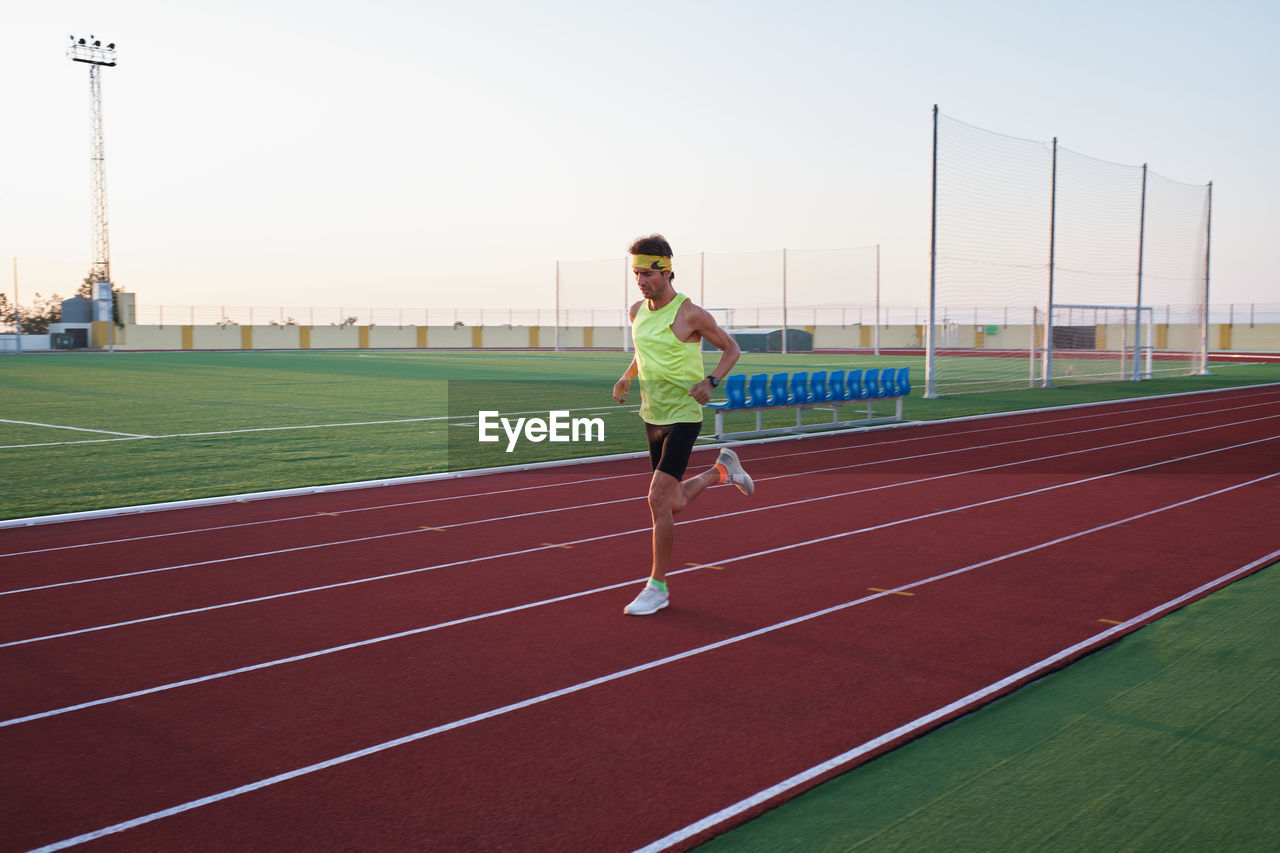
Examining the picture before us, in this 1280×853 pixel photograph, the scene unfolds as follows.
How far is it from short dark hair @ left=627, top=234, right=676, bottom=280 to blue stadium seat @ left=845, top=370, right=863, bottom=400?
11653 millimetres

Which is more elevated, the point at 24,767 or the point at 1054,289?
the point at 1054,289

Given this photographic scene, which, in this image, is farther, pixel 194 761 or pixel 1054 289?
pixel 1054 289

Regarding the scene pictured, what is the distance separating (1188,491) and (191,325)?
6764 cm

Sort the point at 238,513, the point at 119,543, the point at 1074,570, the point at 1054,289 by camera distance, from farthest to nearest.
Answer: the point at 1054,289
the point at 238,513
the point at 119,543
the point at 1074,570

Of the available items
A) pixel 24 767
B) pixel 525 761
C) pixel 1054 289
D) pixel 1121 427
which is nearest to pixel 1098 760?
pixel 525 761

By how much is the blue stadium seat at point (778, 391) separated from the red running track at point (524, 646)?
5411 mm

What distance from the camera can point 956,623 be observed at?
5.68 m

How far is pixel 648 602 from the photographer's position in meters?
5.88

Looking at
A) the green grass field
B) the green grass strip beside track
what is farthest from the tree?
the green grass strip beside track

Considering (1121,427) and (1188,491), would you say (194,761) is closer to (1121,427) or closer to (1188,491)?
(1188,491)

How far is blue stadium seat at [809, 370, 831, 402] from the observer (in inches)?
642

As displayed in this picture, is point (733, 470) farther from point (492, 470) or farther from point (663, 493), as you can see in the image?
point (492, 470)

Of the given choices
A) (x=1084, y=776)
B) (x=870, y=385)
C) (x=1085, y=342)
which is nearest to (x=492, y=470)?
(x=870, y=385)

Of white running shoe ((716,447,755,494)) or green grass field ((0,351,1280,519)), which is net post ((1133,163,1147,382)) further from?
white running shoe ((716,447,755,494))
